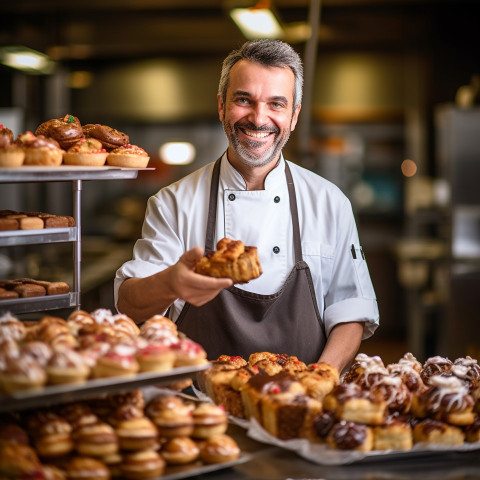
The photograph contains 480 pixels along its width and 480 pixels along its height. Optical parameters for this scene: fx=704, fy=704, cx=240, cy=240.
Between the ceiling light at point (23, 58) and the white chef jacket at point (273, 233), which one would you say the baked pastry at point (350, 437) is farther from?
the ceiling light at point (23, 58)

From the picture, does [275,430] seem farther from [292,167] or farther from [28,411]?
[292,167]

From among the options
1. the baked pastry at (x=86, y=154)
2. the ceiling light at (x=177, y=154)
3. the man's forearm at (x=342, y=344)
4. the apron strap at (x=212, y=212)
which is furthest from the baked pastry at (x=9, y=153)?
the ceiling light at (x=177, y=154)

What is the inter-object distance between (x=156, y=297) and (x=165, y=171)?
5988 millimetres

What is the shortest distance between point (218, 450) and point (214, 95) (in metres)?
6.83

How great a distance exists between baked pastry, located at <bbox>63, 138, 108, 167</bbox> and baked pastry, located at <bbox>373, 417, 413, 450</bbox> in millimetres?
1016

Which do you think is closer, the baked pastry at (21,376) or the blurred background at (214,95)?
the baked pastry at (21,376)

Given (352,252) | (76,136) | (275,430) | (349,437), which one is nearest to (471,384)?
(349,437)

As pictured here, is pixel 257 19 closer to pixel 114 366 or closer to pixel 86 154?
pixel 86 154

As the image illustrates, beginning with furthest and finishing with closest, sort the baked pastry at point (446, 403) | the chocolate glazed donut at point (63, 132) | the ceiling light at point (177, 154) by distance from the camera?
the ceiling light at point (177, 154), the chocolate glazed donut at point (63, 132), the baked pastry at point (446, 403)

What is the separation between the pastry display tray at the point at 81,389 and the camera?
4.46 ft

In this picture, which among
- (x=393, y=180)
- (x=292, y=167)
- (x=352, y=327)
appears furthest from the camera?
(x=393, y=180)

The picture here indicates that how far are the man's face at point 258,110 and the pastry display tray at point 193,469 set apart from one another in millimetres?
1151

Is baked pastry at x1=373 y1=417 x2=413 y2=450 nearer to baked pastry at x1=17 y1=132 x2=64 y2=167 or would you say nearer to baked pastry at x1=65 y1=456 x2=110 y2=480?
baked pastry at x1=65 y1=456 x2=110 y2=480

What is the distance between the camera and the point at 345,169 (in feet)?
26.1
